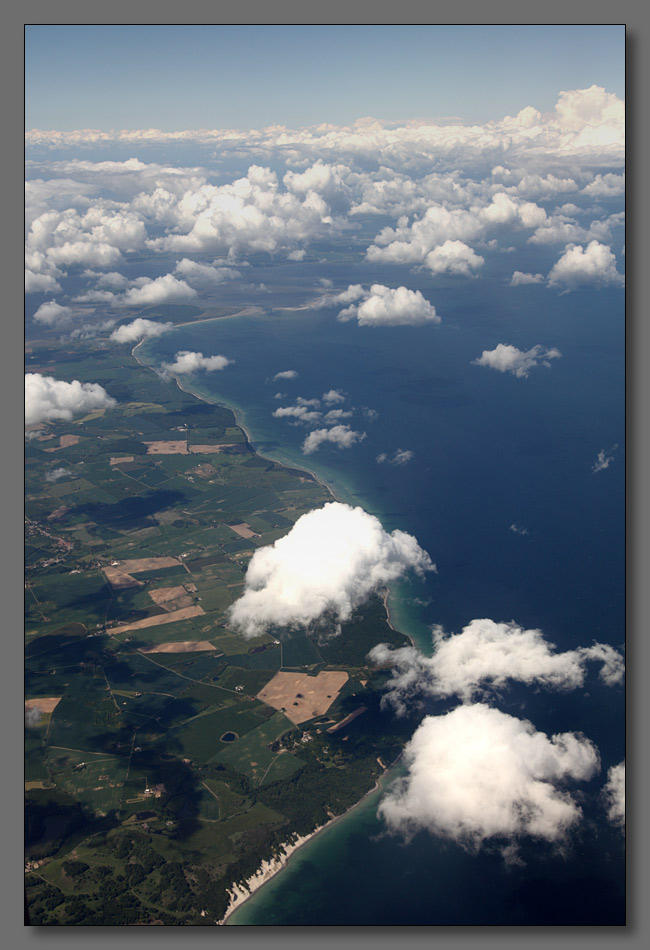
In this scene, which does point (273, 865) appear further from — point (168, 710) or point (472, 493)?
point (472, 493)

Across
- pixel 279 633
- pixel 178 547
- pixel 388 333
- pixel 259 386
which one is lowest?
pixel 279 633

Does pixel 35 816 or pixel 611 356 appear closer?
pixel 35 816

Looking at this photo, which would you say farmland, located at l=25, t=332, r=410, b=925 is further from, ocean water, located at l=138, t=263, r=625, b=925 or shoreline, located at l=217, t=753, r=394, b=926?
ocean water, located at l=138, t=263, r=625, b=925

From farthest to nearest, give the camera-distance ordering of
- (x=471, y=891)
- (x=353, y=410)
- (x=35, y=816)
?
1. (x=353, y=410)
2. (x=35, y=816)
3. (x=471, y=891)

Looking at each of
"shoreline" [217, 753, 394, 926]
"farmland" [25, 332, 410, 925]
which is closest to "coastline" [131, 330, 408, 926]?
"shoreline" [217, 753, 394, 926]

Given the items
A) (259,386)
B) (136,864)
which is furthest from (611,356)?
(136,864)

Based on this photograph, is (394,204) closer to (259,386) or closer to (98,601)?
(259,386)
